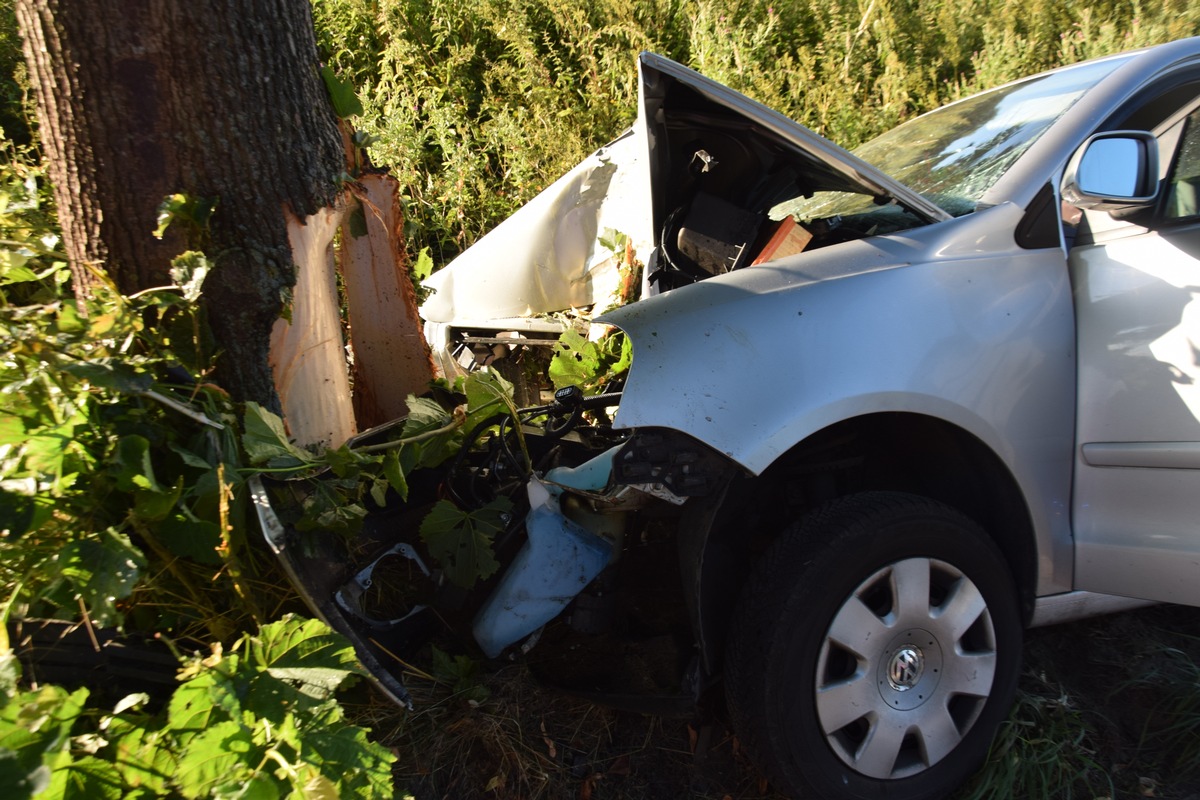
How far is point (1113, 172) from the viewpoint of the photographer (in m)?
2.34

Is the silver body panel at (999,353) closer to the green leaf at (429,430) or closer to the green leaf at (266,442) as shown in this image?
the green leaf at (429,430)

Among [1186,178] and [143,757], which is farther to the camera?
[1186,178]

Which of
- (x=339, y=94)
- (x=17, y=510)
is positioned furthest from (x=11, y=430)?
(x=339, y=94)

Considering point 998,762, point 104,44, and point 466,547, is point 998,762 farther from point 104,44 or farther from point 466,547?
→ point 104,44

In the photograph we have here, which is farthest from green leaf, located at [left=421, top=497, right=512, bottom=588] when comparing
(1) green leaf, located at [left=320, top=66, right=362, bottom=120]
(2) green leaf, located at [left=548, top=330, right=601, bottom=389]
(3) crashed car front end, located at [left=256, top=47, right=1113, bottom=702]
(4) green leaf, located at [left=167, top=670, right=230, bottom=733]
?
(1) green leaf, located at [left=320, top=66, right=362, bottom=120]

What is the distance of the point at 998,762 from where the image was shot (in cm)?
241

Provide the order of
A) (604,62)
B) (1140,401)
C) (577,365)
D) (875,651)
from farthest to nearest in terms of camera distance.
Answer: (604,62)
(577,365)
(1140,401)
(875,651)

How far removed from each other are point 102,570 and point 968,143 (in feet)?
9.11

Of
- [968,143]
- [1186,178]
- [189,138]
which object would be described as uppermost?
[189,138]

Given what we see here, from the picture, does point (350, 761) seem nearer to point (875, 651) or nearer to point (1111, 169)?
point (875, 651)

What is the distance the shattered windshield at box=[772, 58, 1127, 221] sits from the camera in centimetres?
256

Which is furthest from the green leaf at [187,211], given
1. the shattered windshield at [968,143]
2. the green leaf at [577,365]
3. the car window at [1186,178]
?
the car window at [1186,178]

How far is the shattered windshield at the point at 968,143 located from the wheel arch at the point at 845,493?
653 millimetres

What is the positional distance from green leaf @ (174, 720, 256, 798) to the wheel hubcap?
1.30 meters
